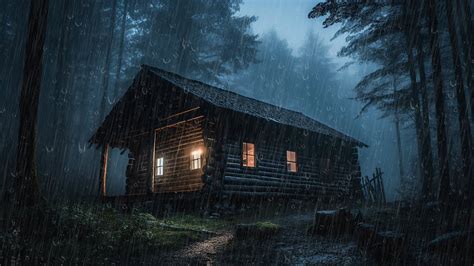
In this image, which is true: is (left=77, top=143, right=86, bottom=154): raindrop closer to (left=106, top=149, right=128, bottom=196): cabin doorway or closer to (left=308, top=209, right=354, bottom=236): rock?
(left=106, top=149, right=128, bottom=196): cabin doorway

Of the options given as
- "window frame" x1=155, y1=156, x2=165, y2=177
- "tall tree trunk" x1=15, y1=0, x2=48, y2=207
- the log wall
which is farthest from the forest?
"window frame" x1=155, y1=156, x2=165, y2=177

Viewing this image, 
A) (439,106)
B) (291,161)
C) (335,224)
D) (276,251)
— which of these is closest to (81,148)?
(291,161)

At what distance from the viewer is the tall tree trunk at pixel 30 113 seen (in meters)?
9.61

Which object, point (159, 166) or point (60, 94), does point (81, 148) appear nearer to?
point (60, 94)

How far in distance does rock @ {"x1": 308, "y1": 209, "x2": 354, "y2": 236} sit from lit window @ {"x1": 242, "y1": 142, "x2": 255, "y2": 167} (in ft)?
24.5

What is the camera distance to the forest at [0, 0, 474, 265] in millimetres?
7180

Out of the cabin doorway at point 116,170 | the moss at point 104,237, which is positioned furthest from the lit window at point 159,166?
the cabin doorway at point 116,170

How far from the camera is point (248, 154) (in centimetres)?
1656

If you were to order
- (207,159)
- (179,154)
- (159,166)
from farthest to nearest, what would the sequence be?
1. (159,166)
2. (179,154)
3. (207,159)

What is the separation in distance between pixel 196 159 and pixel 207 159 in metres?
2.21

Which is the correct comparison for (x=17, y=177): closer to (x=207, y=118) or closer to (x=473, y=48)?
(x=207, y=118)

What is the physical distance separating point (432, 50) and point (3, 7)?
1362 inches

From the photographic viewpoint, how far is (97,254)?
705 centimetres

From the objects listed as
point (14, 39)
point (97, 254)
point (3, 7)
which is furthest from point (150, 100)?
point (3, 7)
